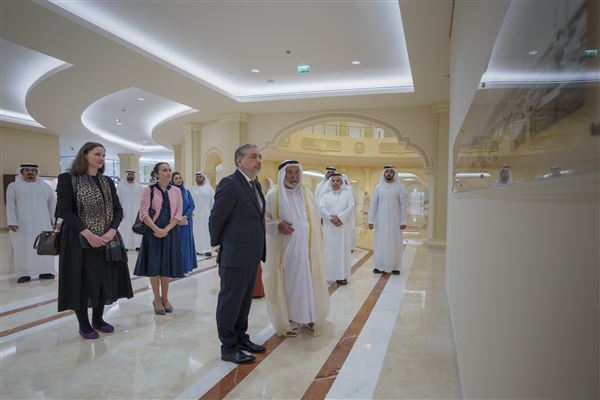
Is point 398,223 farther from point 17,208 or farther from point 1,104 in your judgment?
point 1,104

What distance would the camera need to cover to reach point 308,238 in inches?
127

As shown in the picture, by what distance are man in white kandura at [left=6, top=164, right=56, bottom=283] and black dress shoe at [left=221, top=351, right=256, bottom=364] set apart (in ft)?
14.0

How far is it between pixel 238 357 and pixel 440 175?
714cm

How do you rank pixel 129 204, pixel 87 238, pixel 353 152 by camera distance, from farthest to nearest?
pixel 353 152 → pixel 129 204 → pixel 87 238

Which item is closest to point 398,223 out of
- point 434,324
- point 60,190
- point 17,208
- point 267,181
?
point 434,324

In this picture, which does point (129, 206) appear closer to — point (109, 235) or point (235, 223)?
point (109, 235)

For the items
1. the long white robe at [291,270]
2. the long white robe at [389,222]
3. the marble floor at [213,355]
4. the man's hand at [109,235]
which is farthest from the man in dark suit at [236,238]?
the long white robe at [389,222]

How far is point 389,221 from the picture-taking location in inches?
235

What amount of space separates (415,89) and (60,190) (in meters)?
6.58

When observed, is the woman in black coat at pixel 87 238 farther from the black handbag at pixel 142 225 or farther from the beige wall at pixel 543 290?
the beige wall at pixel 543 290

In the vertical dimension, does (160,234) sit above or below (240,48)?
below

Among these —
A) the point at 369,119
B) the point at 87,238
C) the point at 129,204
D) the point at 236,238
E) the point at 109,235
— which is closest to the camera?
the point at 236,238

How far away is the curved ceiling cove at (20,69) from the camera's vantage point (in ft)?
21.1

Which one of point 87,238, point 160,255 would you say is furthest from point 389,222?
point 87,238
